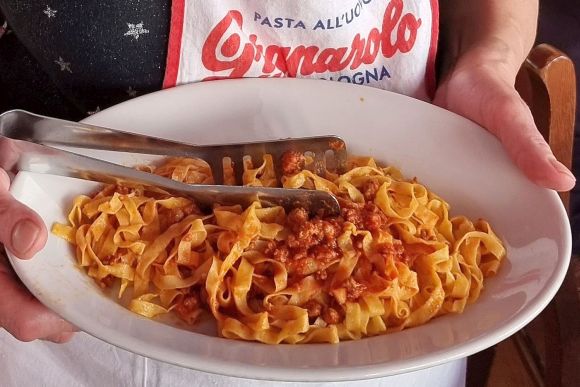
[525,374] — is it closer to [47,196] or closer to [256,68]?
[256,68]

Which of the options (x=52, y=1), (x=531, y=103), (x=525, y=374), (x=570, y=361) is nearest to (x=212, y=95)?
(x=52, y=1)

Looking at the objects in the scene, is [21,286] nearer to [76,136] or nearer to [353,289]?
[76,136]

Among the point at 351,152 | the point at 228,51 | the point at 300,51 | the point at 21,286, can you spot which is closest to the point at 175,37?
the point at 228,51

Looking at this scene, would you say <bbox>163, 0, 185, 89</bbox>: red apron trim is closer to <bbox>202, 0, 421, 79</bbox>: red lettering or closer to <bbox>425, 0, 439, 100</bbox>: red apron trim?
<bbox>202, 0, 421, 79</bbox>: red lettering

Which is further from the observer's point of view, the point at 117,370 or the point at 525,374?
the point at 525,374

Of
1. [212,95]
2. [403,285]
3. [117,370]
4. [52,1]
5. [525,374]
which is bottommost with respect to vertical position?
[525,374]

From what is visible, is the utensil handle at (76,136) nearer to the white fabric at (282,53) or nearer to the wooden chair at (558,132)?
the white fabric at (282,53)

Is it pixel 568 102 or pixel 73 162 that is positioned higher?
pixel 73 162
